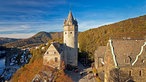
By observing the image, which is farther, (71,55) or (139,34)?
(139,34)

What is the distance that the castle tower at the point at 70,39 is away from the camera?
58969mm

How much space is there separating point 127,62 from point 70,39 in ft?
98.8

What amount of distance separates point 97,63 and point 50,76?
12.7 meters

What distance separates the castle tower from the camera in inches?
2322

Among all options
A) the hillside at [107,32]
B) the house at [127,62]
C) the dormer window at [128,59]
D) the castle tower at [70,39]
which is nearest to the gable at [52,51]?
the castle tower at [70,39]

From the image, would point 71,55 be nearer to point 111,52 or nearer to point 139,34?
point 139,34

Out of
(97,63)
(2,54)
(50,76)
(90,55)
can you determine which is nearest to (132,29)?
(90,55)

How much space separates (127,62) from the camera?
99.1 feet

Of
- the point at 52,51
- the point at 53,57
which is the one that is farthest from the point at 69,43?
the point at 53,57

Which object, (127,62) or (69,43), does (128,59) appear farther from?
(69,43)

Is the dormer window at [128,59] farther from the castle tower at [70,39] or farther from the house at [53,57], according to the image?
the castle tower at [70,39]

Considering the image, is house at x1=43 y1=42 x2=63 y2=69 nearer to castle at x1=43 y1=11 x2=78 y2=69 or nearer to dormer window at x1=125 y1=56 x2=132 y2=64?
castle at x1=43 y1=11 x2=78 y2=69

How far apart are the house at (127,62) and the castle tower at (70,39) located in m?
28.1

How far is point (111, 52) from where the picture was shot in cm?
3108
